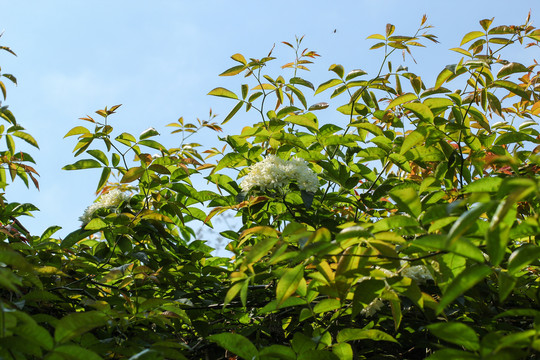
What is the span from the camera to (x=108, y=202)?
100 inches

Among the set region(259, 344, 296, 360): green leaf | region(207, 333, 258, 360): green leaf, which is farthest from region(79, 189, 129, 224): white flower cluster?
region(259, 344, 296, 360): green leaf

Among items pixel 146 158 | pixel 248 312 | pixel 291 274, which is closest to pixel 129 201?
pixel 146 158

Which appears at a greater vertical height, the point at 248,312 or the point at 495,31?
the point at 495,31

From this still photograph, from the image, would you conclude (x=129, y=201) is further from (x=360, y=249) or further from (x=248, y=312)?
(x=360, y=249)

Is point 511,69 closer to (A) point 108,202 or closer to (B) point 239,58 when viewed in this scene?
(B) point 239,58

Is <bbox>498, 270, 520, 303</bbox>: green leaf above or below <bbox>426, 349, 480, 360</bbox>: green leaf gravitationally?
above

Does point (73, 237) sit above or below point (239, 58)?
below

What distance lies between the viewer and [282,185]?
7.22 ft

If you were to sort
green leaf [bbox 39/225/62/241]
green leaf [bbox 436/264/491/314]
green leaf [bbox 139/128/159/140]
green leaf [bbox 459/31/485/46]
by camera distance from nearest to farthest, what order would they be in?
green leaf [bbox 436/264/491/314], green leaf [bbox 459/31/485/46], green leaf [bbox 139/128/159/140], green leaf [bbox 39/225/62/241]

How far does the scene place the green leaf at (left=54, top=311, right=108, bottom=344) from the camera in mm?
1130

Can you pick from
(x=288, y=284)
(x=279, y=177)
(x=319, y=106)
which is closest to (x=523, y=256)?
(x=288, y=284)

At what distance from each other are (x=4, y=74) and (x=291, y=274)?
2.07 m

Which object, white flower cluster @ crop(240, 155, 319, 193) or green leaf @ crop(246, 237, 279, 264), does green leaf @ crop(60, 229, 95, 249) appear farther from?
green leaf @ crop(246, 237, 279, 264)

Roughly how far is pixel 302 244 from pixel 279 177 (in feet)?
2.68
